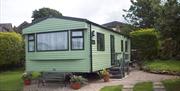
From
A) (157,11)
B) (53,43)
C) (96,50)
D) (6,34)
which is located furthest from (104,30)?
(6,34)

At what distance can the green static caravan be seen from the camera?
1596 centimetres

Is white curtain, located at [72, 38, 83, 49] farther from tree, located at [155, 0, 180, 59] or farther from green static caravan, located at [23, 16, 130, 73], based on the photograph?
tree, located at [155, 0, 180, 59]

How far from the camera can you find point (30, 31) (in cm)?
1762

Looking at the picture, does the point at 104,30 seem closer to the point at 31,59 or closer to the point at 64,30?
the point at 64,30

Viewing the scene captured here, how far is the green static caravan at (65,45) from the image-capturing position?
52.4 ft

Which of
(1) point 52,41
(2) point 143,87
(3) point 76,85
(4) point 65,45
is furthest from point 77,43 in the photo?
(2) point 143,87

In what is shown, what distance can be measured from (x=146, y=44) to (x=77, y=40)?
463 inches

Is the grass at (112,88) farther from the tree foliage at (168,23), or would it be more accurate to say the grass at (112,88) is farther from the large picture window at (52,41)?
the large picture window at (52,41)

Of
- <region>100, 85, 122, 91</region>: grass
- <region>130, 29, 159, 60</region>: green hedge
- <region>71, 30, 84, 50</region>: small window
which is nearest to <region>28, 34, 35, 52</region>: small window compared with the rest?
<region>71, 30, 84, 50</region>: small window

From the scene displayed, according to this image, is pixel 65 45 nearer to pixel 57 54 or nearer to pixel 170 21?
pixel 57 54

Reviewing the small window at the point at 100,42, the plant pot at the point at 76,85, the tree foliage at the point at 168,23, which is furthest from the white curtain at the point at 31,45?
the tree foliage at the point at 168,23

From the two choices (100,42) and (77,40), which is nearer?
(77,40)

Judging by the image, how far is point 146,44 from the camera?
26.5 m

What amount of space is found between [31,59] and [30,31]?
5.14ft
